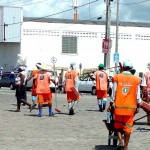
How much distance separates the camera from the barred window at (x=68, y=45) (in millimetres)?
65562

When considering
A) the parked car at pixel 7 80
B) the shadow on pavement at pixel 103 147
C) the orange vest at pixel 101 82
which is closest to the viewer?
the shadow on pavement at pixel 103 147

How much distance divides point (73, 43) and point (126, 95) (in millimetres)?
54946

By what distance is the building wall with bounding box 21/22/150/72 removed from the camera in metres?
64.6

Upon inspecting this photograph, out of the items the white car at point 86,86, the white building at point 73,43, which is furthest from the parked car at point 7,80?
the white building at point 73,43

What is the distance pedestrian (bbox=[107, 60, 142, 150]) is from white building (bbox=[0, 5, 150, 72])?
52.8 metres

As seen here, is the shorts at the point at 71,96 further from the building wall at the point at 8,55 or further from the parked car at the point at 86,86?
the building wall at the point at 8,55

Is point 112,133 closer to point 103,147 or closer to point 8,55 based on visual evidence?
point 103,147

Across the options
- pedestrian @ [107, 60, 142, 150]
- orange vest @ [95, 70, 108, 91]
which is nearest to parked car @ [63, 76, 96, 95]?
orange vest @ [95, 70, 108, 91]

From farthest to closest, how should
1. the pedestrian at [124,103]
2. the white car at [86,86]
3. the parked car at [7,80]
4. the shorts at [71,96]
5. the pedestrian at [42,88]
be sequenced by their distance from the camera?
the parked car at [7,80]
the white car at [86,86]
the shorts at [71,96]
the pedestrian at [42,88]
the pedestrian at [124,103]

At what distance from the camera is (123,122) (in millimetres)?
11172

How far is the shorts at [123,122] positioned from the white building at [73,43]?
52797 mm

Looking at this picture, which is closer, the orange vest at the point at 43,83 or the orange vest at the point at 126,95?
the orange vest at the point at 126,95

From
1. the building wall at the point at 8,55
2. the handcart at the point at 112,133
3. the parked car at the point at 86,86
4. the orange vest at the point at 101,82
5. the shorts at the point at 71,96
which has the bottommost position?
the parked car at the point at 86,86

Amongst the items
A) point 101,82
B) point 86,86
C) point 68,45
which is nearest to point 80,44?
point 68,45
